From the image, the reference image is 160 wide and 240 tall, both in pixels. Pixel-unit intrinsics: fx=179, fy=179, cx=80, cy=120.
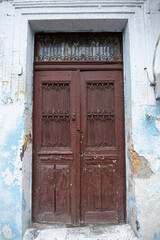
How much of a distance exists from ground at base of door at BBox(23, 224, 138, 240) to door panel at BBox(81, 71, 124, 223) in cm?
16

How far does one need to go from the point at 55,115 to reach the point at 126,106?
1103 millimetres

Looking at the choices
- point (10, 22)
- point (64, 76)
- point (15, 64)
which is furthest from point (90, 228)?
point (10, 22)

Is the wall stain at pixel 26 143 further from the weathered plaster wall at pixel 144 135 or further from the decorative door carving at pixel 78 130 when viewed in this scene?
the weathered plaster wall at pixel 144 135

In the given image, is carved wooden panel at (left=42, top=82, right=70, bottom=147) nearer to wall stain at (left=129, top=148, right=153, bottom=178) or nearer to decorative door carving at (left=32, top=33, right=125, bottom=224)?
decorative door carving at (left=32, top=33, right=125, bottom=224)

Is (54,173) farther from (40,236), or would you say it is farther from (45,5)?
(45,5)

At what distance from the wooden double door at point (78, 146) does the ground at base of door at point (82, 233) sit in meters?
0.12

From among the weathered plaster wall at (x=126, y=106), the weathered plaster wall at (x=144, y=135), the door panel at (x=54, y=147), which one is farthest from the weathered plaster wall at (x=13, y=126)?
the weathered plaster wall at (x=144, y=135)

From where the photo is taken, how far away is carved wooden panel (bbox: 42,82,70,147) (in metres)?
2.80

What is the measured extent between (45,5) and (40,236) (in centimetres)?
323

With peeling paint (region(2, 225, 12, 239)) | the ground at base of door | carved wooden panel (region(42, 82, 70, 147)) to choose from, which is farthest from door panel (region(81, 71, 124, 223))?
peeling paint (region(2, 225, 12, 239))

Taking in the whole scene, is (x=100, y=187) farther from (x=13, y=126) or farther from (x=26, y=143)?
(x=13, y=126)

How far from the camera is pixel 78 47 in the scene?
9.52 feet

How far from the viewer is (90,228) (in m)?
2.58

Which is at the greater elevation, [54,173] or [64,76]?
[64,76]
